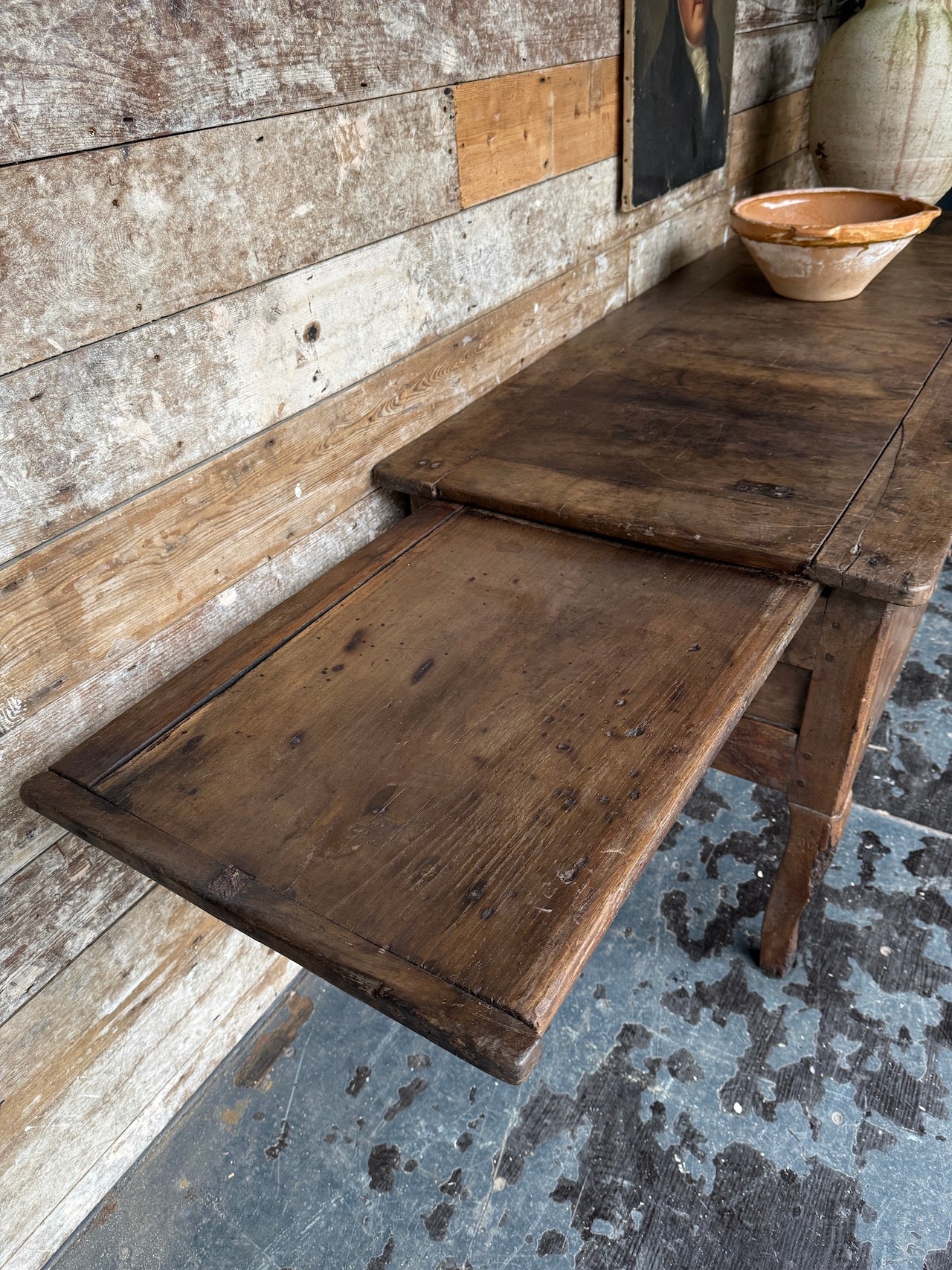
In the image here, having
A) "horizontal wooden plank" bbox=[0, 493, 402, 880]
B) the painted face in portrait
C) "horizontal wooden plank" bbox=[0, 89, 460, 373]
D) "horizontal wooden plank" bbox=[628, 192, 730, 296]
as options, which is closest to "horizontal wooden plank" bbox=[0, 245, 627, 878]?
"horizontal wooden plank" bbox=[0, 493, 402, 880]

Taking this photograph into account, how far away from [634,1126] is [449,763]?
67 centimetres

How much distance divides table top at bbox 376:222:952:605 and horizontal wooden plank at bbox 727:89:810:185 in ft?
2.07

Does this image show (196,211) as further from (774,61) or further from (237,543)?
(774,61)

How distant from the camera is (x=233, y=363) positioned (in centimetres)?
93

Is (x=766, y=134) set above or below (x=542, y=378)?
above

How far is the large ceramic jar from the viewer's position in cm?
183

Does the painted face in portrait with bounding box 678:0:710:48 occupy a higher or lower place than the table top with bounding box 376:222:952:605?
higher

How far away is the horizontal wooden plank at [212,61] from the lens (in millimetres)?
689

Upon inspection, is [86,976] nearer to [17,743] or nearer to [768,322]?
[17,743]

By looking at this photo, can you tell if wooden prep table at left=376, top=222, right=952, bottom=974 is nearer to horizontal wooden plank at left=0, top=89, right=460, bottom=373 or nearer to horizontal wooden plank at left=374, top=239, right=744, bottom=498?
horizontal wooden plank at left=374, top=239, right=744, bottom=498

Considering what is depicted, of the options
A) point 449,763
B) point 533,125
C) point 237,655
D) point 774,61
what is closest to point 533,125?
point 533,125

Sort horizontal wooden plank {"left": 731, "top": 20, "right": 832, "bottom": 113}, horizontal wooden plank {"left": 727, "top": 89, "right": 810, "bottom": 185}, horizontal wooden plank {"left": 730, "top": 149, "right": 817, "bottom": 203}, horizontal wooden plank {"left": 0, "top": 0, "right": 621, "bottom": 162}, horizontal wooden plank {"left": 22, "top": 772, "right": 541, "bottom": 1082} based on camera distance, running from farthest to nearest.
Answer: horizontal wooden plank {"left": 730, "top": 149, "right": 817, "bottom": 203}, horizontal wooden plank {"left": 727, "top": 89, "right": 810, "bottom": 185}, horizontal wooden plank {"left": 731, "top": 20, "right": 832, "bottom": 113}, horizontal wooden plank {"left": 0, "top": 0, "right": 621, "bottom": 162}, horizontal wooden plank {"left": 22, "top": 772, "right": 541, "bottom": 1082}

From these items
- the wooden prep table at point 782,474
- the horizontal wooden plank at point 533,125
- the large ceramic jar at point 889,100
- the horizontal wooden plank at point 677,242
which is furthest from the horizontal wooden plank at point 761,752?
the large ceramic jar at point 889,100

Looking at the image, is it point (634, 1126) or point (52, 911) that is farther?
point (634, 1126)
